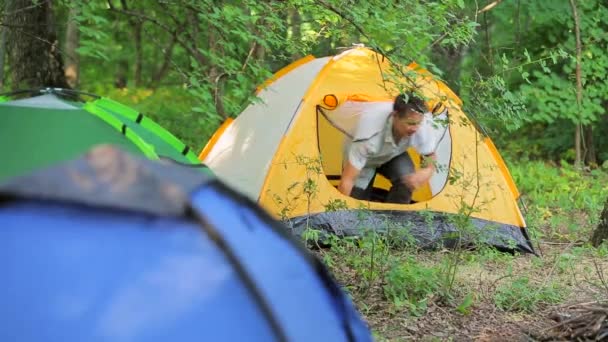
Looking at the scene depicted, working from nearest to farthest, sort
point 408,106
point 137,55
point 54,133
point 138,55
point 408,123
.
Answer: point 54,133 → point 408,106 → point 408,123 → point 138,55 → point 137,55

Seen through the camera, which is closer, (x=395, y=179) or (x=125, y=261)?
(x=125, y=261)

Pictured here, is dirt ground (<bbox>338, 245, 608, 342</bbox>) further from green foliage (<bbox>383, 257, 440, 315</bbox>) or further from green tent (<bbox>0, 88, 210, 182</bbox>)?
green tent (<bbox>0, 88, 210, 182</bbox>)

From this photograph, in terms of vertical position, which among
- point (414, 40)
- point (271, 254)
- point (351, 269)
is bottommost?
point (351, 269)

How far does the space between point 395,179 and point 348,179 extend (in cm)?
42

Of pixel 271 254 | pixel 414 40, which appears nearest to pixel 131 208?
pixel 271 254

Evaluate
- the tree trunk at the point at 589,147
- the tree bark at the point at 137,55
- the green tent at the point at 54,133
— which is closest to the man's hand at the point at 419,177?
the green tent at the point at 54,133

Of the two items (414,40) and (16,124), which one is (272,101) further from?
(16,124)

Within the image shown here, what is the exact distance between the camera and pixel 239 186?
17.4ft

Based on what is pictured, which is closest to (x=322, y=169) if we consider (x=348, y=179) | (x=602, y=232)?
(x=348, y=179)

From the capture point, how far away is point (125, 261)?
198 cm

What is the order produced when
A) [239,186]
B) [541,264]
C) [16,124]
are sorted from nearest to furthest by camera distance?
[16,124] → [541,264] → [239,186]

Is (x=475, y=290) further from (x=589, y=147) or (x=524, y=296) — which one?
(x=589, y=147)

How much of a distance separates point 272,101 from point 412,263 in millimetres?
1864

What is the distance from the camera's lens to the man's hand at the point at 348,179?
17.0ft
